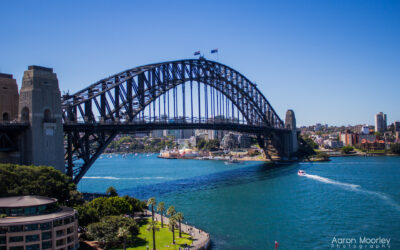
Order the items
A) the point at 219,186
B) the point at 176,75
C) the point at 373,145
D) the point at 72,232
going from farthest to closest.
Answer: the point at 373,145 < the point at 176,75 < the point at 219,186 < the point at 72,232

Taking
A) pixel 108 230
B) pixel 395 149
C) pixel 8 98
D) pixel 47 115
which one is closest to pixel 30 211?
pixel 108 230

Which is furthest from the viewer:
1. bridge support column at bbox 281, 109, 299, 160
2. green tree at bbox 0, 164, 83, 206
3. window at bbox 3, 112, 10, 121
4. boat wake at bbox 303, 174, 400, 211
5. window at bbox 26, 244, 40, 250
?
bridge support column at bbox 281, 109, 299, 160

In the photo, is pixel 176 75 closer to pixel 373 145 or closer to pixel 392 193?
pixel 392 193

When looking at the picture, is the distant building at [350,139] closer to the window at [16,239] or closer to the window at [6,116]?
the window at [6,116]

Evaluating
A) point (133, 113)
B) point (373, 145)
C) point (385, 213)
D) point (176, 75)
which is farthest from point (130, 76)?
point (373, 145)

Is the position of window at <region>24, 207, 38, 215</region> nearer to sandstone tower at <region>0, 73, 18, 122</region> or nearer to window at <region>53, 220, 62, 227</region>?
window at <region>53, 220, 62, 227</region>

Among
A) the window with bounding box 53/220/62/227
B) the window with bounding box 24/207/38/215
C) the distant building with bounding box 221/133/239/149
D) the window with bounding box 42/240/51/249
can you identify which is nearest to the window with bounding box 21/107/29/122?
the window with bounding box 24/207/38/215
